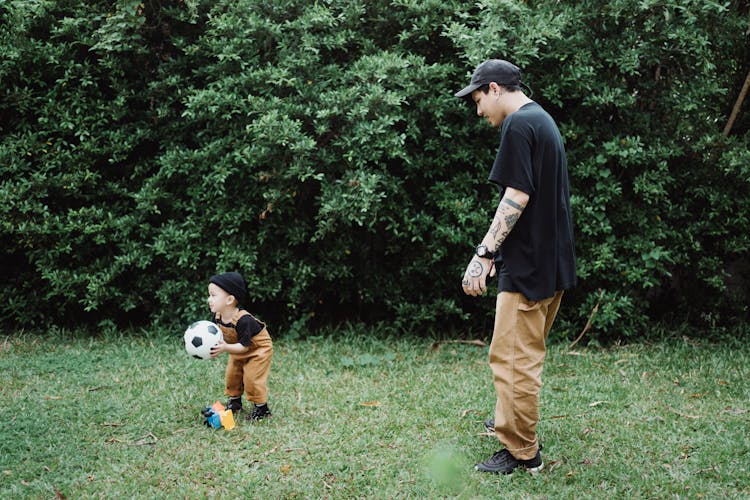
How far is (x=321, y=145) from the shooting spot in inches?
244

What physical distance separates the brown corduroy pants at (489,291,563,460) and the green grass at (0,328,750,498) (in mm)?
360

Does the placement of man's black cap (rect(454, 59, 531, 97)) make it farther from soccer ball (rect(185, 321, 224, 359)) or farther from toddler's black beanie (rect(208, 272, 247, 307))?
soccer ball (rect(185, 321, 224, 359))

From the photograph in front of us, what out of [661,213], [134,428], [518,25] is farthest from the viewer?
[661,213]

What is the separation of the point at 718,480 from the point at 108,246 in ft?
18.2

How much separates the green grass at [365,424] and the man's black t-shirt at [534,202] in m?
1.07

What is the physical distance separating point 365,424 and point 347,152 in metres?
2.55

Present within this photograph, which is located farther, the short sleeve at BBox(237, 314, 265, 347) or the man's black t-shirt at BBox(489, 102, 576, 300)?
the short sleeve at BBox(237, 314, 265, 347)

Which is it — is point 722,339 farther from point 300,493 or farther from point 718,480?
point 300,493

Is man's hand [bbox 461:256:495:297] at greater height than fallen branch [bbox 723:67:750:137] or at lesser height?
lesser

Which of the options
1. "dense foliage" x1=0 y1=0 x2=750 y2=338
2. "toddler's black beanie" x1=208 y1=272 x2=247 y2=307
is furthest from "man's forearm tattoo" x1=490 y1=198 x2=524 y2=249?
"dense foliage" x1=0 y1=0 x2=750 y2=338

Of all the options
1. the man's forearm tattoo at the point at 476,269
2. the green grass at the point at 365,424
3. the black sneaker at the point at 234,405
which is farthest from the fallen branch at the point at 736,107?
the black sneaker at the point at 234,405

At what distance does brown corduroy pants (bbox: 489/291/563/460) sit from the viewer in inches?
142

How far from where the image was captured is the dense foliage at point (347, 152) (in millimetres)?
5980

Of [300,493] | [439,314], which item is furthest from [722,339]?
[300,493]
